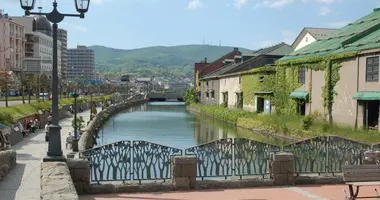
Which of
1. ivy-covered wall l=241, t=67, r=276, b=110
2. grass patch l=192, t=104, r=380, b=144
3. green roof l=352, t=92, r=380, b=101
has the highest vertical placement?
ivy-covered wall l=241, t=67, r=276, b=110

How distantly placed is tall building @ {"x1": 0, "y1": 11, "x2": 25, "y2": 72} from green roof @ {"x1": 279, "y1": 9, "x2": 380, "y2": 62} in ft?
210

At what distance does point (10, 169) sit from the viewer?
12.4 meters

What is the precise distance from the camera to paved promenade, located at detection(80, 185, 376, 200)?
436 inches

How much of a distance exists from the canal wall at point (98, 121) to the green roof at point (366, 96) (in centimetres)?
1785

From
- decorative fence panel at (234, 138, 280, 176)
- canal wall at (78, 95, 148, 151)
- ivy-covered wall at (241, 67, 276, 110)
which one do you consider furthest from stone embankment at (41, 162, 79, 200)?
ivy-covered wall at (241, 67, 276, 110)

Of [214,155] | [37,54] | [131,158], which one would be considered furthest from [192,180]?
[37,54]

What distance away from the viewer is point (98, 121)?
173 ft

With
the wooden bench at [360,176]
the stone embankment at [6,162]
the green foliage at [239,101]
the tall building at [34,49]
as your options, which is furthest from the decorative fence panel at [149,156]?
the tall building at [34,49]

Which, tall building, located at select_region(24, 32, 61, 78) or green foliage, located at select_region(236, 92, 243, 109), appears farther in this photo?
tall building, located at select_region(24, 32, 61, 78)

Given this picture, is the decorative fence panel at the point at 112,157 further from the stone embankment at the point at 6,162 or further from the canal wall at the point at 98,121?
the canal wall at the point at 98,121

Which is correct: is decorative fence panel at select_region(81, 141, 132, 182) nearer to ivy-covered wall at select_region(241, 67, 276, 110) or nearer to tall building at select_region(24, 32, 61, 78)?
ivy-covered wall at select_region(241, 67, 276, 110)

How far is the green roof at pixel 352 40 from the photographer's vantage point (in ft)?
103

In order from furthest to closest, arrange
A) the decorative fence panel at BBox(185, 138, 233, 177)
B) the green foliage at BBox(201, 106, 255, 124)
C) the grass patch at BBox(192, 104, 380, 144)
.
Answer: the green foliage at BBox(201, 106, 255, 124) → the grass patch at BBox(192, 104, 380, 144) → the decorative fence panel at BBox(185, 138, 233, 177)

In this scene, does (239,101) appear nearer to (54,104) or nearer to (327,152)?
(327,152)
